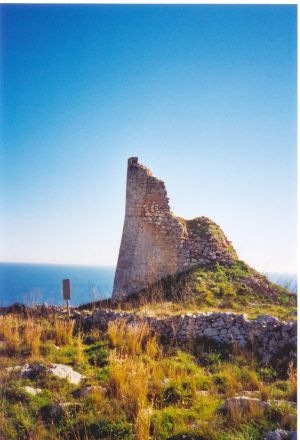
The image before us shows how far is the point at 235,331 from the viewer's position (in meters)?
8.12

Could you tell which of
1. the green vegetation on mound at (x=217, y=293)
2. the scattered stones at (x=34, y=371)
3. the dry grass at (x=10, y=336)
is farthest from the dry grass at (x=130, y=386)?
the green vegetation on mound at (x=217, y=293)

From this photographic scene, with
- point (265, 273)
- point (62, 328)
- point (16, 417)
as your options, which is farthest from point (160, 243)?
point (16, 417)

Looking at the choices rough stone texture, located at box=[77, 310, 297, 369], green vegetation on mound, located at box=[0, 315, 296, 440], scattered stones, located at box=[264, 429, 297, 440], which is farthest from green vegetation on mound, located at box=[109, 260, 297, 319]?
scattered stones, located at box=[264, 429, 297, 440]

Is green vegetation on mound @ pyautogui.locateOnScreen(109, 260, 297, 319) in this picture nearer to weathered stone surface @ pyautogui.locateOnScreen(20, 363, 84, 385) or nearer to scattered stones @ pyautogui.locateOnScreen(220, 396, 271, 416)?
weathered stone surface @ pyautogui.locateOnScreen(20, 363, 84, 385)

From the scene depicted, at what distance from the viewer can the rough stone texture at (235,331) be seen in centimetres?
733

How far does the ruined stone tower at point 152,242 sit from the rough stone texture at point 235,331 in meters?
5.78

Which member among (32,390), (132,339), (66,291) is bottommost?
(32,390)

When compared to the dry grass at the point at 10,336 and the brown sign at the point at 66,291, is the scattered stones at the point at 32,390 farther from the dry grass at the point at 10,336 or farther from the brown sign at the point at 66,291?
the brown sign at the point at 66,291

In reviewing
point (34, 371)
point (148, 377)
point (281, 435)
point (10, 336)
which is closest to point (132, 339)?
point (148, 377)

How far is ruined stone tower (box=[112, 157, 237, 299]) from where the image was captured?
1504 cm

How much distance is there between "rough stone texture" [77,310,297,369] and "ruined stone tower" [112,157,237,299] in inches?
228

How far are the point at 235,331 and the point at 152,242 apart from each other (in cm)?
754

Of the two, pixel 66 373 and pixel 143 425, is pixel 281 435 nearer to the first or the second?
pixel 143 425

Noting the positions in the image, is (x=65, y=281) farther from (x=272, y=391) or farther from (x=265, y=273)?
(x=265, y=273)
